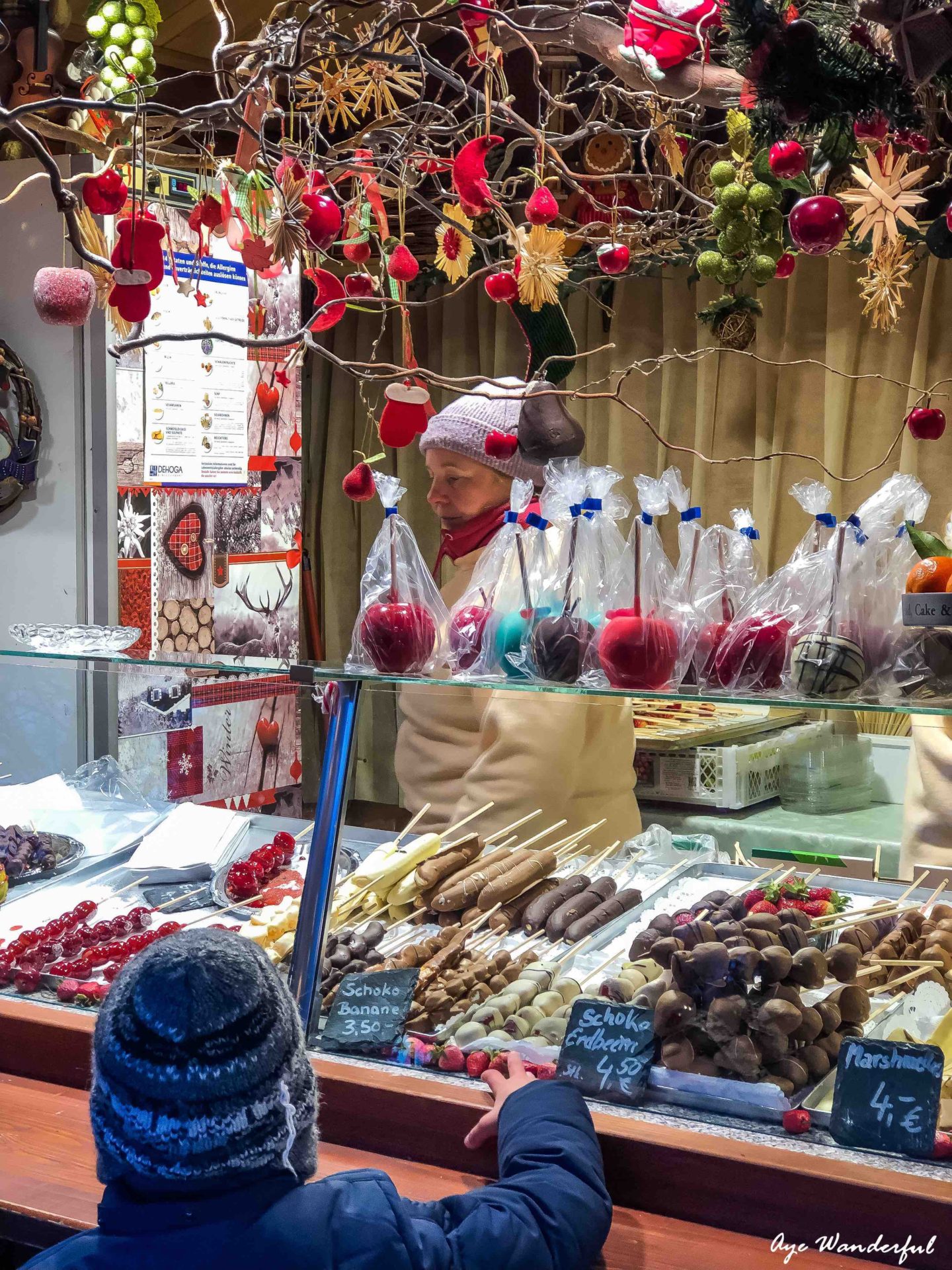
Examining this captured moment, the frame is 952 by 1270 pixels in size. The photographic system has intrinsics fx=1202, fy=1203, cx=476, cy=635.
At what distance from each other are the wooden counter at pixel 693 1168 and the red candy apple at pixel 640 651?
1.68 feet

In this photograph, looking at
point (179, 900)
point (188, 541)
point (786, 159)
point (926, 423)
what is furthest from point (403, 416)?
point (188, 541)

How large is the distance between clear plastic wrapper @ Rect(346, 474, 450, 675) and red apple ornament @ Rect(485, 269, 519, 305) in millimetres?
365

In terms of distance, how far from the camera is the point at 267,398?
3.94 meters

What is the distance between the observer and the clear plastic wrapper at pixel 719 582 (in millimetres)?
1531

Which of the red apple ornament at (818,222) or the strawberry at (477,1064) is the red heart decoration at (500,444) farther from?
the strawberry at (477,1064)

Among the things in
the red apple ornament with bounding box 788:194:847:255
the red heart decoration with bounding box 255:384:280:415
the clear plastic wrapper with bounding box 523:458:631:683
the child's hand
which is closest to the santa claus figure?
the red apple ornament with bounding box 788:194:847:255

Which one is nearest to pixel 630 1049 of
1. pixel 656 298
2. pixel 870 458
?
pixel 870 458

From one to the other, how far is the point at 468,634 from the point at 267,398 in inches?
98.0

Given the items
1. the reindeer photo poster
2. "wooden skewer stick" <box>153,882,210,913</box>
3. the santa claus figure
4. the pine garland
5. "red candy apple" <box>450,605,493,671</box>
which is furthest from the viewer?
the reindeer photo poster

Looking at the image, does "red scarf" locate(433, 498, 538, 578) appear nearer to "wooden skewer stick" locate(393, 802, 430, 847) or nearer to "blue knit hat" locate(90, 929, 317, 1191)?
"wooden skewer stick" locate(393, 802, 430, 847)

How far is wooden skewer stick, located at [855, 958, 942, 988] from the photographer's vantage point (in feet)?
4.98

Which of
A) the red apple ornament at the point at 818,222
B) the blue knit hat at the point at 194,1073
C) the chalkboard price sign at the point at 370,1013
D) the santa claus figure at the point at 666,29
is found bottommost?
the chalkboard price sign at the point at 370,1013

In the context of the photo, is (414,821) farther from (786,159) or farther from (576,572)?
(786,159)

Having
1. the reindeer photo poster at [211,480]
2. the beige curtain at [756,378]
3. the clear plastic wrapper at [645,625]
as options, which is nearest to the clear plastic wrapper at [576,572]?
the clear plastic wrapper at [645,625]
